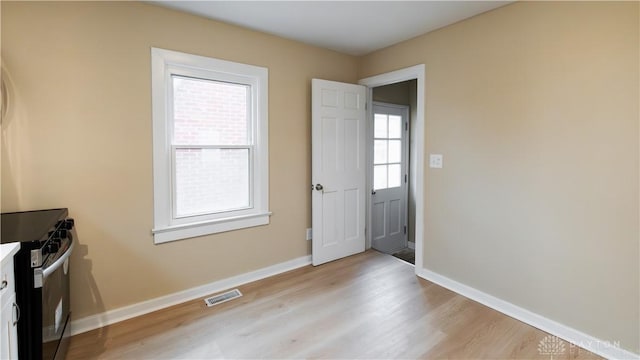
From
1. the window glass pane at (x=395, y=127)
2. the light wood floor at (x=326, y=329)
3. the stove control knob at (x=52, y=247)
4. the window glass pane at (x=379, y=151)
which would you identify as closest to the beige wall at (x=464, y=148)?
the light wood floor at (x=326, y=329)

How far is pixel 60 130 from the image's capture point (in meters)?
2.13

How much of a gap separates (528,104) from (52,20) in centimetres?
332

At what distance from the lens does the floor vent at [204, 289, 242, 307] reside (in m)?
2.67

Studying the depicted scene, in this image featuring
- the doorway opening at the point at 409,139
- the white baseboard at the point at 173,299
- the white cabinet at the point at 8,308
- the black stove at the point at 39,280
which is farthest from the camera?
the doorway opening at the point at 409,139

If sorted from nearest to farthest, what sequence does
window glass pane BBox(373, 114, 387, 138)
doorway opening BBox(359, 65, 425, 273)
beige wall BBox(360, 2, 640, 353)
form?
1. beige wall BBox(360, 2, 640, 353)
2. doorway opening BBox(359, 65, 425, 273)
3. window glass pane BBox(373, 114, 387, 138)

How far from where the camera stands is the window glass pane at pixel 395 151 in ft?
14.4

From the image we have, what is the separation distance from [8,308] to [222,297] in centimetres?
156

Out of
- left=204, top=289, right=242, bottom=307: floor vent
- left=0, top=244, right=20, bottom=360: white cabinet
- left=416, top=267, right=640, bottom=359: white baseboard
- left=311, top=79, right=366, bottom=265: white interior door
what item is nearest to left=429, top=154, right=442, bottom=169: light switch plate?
left=311, top=79, right=366, bottom=265: white interior door

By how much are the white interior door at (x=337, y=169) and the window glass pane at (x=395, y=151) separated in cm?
75

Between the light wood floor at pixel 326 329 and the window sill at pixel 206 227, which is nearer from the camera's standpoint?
the light wood floor at pixel 326 329

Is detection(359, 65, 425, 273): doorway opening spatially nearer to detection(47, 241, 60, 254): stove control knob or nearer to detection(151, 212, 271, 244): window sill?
detection(151, 212, 271, 244): window sill

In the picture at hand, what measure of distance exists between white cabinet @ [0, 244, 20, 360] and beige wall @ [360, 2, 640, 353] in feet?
9.69

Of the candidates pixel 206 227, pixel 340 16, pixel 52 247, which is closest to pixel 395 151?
pixel 340 16

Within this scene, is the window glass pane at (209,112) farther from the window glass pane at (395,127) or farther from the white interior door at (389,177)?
the window glass pane at (395,127)
